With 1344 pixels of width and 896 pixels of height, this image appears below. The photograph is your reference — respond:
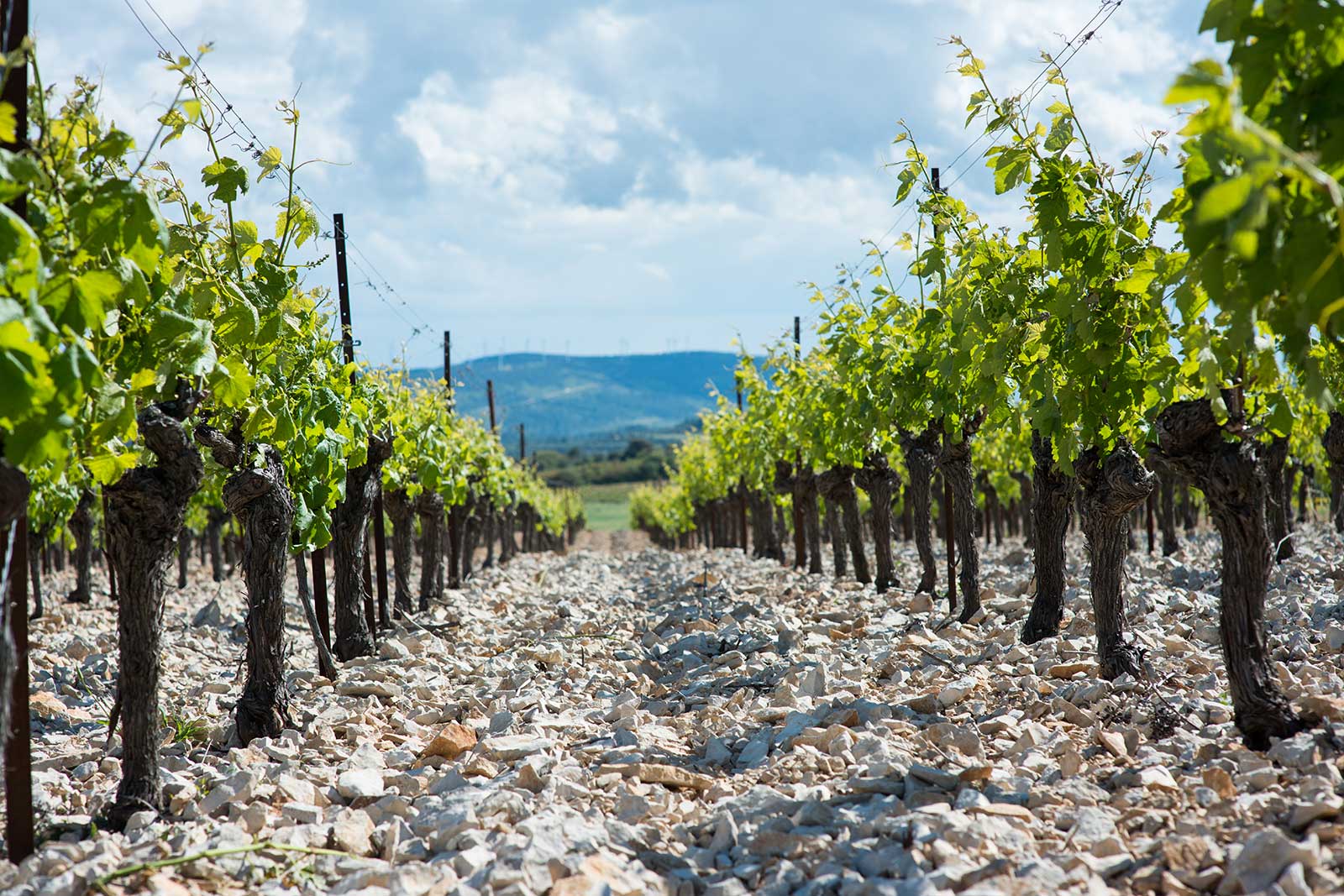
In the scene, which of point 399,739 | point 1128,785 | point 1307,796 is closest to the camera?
point 1307,796

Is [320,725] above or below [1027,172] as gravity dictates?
below

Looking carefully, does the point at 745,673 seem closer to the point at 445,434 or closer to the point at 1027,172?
the point at 1027,172

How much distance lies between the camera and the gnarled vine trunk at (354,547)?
1001cm

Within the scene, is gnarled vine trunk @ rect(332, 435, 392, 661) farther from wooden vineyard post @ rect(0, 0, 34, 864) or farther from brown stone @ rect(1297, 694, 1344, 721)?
brown stone @ rect(1297, 694, 1344, 721)

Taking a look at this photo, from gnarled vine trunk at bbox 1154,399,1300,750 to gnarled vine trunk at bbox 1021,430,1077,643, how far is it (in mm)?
3210

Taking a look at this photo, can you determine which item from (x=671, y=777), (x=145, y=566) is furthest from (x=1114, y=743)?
(x=145, y=566)

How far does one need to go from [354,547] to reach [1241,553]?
8.37 metres

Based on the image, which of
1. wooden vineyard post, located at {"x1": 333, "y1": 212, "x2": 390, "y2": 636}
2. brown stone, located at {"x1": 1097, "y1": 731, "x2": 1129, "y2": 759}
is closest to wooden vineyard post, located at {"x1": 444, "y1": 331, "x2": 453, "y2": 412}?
wooden vineyard post, located at {"x1": 333, "y1": 212, "x2": 390, "y2": 636}

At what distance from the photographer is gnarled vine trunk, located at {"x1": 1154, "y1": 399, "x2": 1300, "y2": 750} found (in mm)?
4605

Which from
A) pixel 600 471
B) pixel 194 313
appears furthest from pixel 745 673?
pixel 600 471

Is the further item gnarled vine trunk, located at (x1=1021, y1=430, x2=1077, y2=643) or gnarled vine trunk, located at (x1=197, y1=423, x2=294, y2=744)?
gnarled vine trunk, located at (x1=1021, y1=430, x2=1077, y2=643)

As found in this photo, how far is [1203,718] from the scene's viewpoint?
5246mm

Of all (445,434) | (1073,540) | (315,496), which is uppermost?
(445,434)

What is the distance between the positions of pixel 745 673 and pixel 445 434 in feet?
28.1
